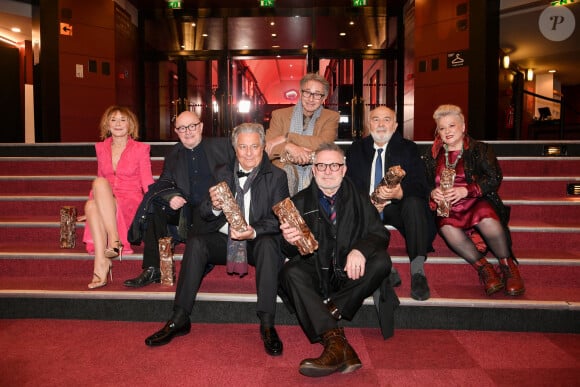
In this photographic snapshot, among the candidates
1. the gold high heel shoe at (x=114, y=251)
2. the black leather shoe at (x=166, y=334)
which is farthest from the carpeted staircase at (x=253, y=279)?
the black leather shoe at (x=166, y=334)

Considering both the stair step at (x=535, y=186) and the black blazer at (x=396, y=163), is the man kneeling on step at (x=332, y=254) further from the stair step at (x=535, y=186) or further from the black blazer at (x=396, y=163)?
the stair step at (x=535, y=186)

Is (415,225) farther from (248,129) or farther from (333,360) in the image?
(248,129)

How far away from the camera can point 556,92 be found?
1366cm

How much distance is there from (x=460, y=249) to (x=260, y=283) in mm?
1264

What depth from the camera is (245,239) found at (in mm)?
2350

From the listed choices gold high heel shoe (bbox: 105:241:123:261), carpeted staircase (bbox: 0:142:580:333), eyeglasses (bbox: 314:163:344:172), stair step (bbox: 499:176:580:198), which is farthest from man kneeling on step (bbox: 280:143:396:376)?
stair step (bbox: 499:176:580:198)

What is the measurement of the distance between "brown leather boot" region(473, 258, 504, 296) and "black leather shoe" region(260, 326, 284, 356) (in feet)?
4.14

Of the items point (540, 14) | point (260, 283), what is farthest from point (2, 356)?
point (540, 14)

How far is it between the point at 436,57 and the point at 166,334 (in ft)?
23.6

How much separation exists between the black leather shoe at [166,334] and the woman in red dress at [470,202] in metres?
1.66

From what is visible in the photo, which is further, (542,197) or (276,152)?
(542,197)

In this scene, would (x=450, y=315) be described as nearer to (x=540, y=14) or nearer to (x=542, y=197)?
(x=542, y=197)

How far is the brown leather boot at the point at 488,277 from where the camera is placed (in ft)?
8.18

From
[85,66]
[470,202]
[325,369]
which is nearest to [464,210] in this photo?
[470,202]
